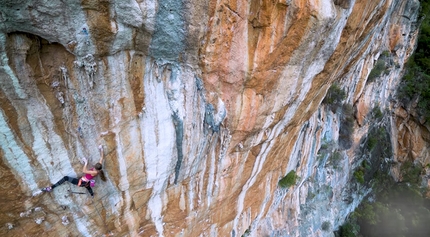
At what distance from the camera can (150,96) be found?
12.3 feet

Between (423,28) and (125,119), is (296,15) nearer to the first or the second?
(125,119)

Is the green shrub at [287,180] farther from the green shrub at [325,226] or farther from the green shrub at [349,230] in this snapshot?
the green shrub at [349,230]

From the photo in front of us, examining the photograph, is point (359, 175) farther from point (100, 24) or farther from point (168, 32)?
point (100, 24)

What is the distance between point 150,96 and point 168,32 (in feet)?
3.19

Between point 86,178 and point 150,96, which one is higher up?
point 150,96

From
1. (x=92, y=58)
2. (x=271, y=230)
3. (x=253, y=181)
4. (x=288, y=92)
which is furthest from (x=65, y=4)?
(x=271, y=230)

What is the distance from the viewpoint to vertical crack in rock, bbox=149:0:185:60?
3082 mm

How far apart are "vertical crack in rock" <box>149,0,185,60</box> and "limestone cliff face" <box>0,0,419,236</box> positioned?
0.01m

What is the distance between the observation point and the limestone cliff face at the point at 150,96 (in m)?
2.91

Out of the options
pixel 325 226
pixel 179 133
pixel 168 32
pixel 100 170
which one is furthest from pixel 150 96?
pixel 325 226

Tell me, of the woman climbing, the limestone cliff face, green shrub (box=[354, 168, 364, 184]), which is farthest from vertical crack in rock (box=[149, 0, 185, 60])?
green shrub (box=[354, 168, 364, 184])

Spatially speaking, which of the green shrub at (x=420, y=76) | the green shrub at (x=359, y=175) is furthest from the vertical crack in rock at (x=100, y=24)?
the green shrub at (x=420, y=76)

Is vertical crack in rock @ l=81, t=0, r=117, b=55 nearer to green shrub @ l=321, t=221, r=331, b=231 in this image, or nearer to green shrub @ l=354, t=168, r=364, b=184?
green shrub @ l=321, t=221, r=331, b=231

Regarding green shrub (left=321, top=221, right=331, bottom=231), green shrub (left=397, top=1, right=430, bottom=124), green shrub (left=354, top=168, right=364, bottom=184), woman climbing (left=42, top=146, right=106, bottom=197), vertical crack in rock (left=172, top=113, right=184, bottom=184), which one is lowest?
green shrub (left=321, top=221, right=331, bottom=231)
